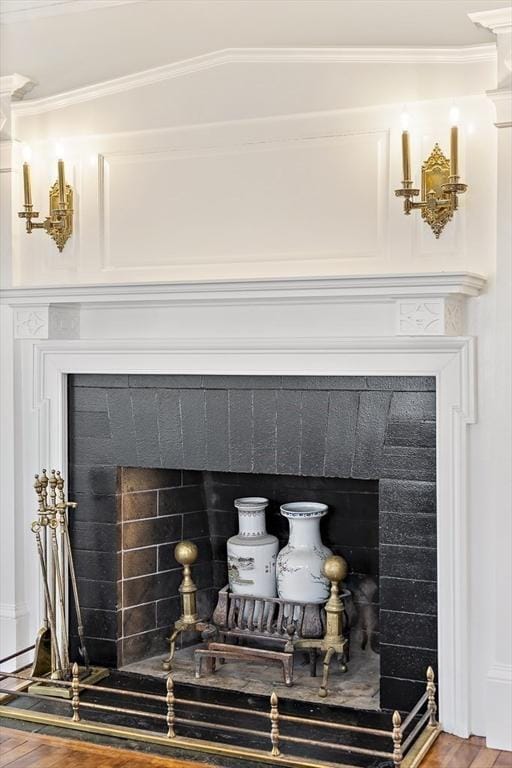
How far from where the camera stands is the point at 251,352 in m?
3.80

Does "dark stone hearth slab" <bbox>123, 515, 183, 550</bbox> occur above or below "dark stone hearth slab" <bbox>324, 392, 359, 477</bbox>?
below

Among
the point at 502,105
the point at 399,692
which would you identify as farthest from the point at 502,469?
the point at 502,105

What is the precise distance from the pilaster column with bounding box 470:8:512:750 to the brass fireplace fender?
0.77ft

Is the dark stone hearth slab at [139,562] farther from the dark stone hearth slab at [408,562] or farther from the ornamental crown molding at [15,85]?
the ornamental crown molding at [15,85]

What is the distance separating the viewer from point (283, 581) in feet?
13.3

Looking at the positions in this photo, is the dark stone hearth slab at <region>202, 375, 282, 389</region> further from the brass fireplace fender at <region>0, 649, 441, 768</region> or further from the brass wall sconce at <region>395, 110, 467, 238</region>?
the brass fireplace fender at <region>0, 649, 441, 768</region>

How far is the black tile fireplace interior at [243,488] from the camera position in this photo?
3609 millimetres

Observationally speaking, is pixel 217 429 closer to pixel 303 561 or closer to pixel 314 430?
pixel 314 430

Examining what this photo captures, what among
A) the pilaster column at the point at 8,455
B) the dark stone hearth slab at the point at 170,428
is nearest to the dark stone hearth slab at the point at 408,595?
the dark stone hearth slab at the point at 170,428

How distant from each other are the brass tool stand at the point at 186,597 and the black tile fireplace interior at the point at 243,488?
0.10 m

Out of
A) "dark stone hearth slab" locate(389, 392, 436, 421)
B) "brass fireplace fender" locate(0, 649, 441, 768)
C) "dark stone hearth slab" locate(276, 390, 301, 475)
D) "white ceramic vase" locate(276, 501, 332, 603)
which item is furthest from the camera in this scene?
"white ceramic vase" locate(276, 501, 332, 603)

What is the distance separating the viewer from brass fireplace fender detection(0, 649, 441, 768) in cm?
322

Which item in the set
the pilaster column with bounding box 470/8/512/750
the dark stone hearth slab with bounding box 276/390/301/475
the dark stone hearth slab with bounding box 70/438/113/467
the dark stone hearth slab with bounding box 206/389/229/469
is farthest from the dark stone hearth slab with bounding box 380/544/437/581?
the dark stone hearth slab with bounding box 70/438/113/467

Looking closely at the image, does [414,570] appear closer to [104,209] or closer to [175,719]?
[175,719]
